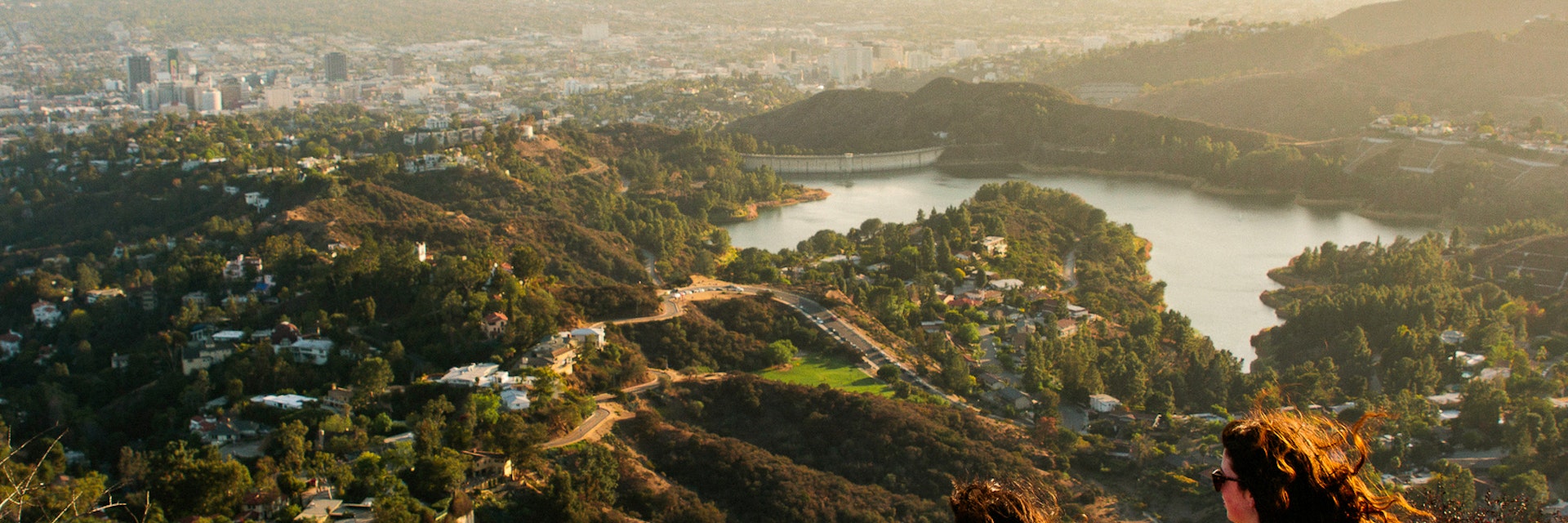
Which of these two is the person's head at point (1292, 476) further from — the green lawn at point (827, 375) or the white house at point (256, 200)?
the white house at point (256, 200)

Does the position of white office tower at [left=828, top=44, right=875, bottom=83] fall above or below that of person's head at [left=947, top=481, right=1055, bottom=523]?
above

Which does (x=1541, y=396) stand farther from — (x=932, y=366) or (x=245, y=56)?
(x=245, y=56)

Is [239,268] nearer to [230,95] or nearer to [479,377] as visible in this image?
[479,377]

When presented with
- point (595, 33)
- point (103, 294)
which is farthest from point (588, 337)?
point (595, 33)

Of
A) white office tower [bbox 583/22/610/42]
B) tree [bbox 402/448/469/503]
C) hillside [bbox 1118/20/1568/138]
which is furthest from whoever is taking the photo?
white office tower [bbox 583/22/610/42]

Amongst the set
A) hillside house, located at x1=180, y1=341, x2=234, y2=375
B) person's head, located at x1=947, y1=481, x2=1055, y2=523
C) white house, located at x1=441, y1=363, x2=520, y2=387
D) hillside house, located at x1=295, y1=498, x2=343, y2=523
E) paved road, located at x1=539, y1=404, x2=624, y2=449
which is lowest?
hillside house, located at x1=295, y1=498, x2=343, y2=523

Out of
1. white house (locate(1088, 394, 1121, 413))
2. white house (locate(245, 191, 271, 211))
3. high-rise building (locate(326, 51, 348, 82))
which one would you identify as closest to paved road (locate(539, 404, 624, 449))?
white house (locate(1088, 394, 1121, 413))

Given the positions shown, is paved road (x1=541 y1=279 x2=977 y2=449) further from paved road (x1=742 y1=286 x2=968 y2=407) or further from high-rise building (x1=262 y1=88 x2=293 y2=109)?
high-rise building (x1=262 y1=88 x2=293 y2=109)
